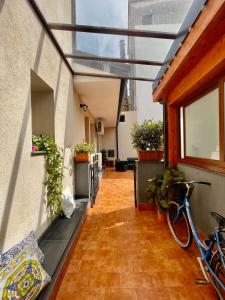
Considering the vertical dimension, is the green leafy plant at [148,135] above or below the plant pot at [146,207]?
above

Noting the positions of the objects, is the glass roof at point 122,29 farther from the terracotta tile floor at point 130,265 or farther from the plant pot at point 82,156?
the terracotta tile floor at point 130,265

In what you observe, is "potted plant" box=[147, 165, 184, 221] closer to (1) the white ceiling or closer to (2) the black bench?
(2) the black bench

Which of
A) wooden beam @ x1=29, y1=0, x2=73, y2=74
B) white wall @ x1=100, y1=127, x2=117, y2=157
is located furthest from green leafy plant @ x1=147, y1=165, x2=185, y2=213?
white wall @ x1=100, y1=127, x2=117, y2=157

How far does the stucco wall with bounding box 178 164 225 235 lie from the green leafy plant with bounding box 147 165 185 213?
19cm

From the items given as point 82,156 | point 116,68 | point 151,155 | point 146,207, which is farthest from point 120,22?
point 146,207

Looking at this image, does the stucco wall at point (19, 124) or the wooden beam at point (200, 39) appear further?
the stucco wall at point (19, 124)

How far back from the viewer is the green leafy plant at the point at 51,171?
2.53 metres

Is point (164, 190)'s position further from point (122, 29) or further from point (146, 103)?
point (146, 103)

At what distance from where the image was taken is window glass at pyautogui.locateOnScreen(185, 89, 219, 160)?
243cm

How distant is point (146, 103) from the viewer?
31.4ft

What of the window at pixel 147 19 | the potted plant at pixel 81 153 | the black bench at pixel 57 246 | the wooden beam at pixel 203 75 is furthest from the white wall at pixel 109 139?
the window at pixel 147 19

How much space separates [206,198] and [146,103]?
762 centimetres

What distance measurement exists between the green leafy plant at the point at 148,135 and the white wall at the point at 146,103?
5542mm

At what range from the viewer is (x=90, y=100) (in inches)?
219
